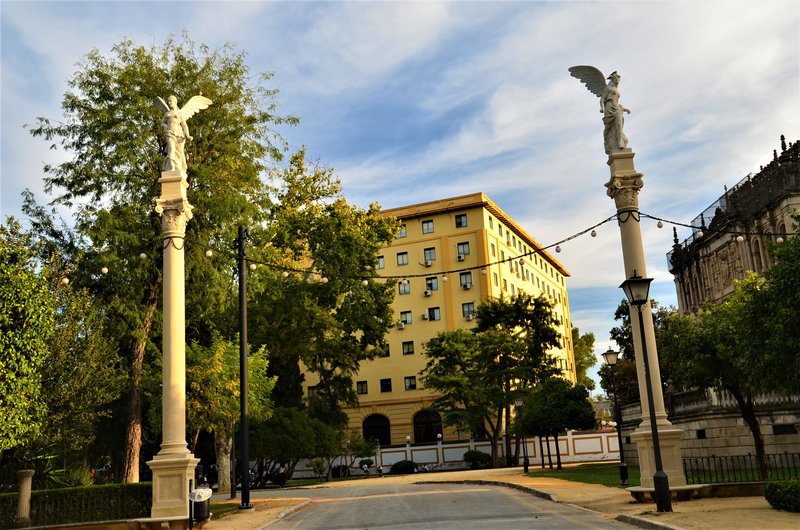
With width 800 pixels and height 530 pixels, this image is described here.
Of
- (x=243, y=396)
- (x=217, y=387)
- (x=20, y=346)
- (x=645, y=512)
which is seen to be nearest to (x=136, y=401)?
(x=217, y=387)

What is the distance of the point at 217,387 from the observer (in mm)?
26500

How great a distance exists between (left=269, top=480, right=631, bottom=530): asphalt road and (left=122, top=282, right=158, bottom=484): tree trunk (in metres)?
5.97

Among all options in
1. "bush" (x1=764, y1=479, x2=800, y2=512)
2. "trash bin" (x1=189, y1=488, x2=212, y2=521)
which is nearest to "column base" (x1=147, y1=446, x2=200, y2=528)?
"trash bin" (x1=189, y1=488, x2=212, y2=521)

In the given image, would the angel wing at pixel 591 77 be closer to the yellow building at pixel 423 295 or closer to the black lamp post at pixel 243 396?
the black lamp post at pixel 243 396

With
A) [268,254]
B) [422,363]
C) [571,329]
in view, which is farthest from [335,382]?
[571,329]

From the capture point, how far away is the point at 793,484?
12523mm

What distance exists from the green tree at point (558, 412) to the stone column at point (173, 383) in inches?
909

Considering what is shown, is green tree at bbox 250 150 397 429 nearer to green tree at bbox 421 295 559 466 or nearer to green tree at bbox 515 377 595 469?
green tree at bbox 421 295 559 466

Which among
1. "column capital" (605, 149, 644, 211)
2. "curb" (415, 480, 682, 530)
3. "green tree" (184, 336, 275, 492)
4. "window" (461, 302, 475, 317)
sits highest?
"window" (461, 302, 475, 317)

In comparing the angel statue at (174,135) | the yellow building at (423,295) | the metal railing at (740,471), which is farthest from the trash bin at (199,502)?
the yellow building at (423,295)

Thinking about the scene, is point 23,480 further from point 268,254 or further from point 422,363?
point 422,363

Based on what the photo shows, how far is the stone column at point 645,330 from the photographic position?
16.6m

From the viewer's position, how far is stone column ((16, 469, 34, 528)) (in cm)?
1705

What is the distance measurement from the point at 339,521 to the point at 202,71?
61.0 feet
